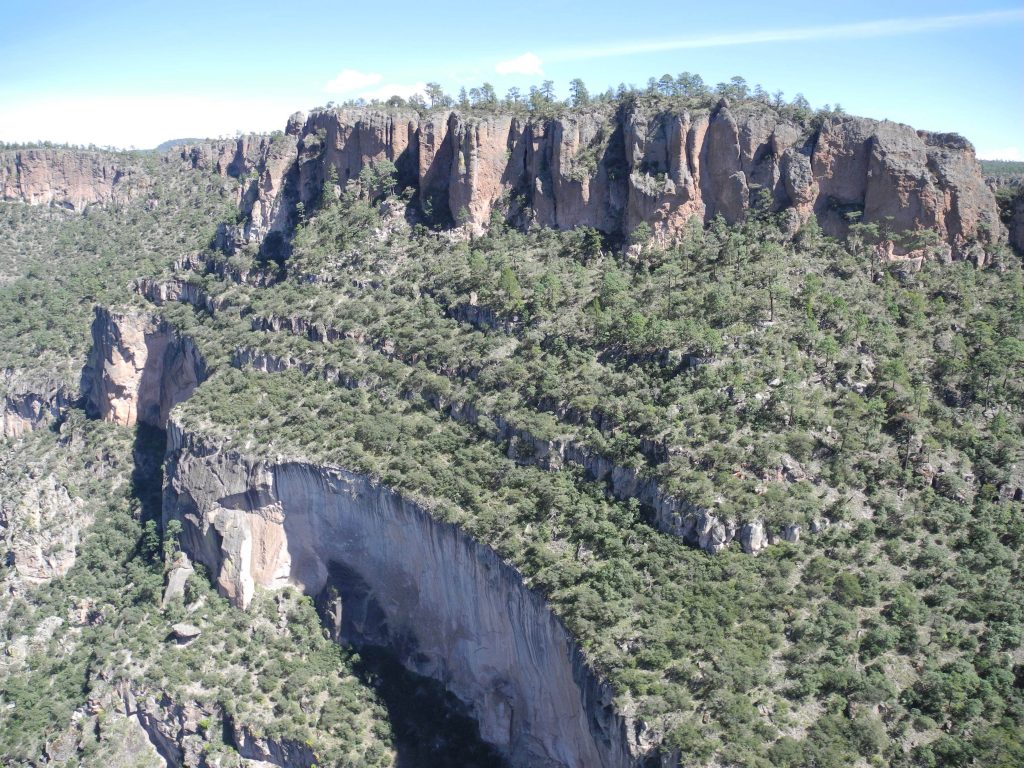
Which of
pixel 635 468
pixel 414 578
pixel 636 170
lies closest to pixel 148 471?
pixel 414 578

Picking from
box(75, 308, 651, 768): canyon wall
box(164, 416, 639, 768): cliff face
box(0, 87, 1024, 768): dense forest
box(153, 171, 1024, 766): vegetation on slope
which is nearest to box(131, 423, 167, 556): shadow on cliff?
box(0, 87, 1024, 768): dense forest

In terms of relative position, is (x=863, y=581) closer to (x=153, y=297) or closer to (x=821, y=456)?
(x=821, y=456)

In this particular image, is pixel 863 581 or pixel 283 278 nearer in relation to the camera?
pixel 863 581

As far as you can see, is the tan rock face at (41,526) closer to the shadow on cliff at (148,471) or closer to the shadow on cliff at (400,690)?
the shadow on cliff at (148,471)

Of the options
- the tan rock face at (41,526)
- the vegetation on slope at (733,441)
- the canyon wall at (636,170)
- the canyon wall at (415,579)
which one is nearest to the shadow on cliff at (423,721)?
the canyon wall at (415,579)

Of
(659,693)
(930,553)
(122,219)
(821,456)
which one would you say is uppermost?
(122,219)

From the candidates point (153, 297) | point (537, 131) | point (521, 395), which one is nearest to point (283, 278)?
point (153, 297)

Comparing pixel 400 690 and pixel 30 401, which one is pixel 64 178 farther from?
pixel 400 690
